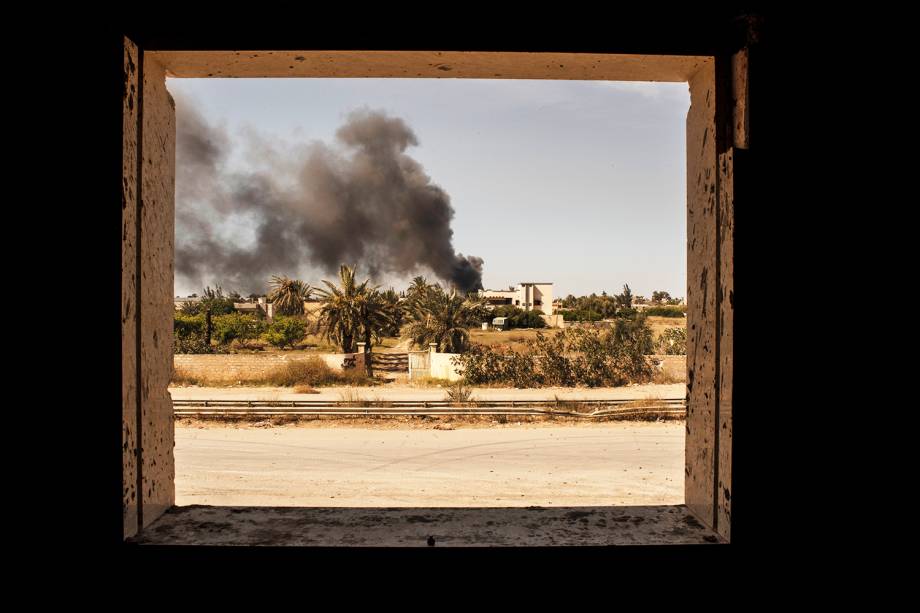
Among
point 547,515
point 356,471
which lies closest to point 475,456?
point 356,471

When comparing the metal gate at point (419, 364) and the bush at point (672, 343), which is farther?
the bush at point (672, 343)

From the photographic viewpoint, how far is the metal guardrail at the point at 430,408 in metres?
16.6

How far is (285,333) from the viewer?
1293 inches

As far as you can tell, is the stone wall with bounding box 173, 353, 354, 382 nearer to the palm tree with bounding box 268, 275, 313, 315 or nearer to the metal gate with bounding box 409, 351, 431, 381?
the metal gate with bounding box 409, 351, 431, 381

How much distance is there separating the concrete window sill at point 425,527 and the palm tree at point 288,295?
3852 cm

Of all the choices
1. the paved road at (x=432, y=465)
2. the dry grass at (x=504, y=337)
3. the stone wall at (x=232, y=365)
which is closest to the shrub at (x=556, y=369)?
the paved road at (x=432, y=465)

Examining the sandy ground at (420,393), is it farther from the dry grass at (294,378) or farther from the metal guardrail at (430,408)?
the metal guardrail at (430,408)

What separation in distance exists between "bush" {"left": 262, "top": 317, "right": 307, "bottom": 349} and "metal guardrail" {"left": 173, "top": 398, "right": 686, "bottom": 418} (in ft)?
50.0

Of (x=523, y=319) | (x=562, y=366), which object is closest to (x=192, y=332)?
(x=562, y=366)

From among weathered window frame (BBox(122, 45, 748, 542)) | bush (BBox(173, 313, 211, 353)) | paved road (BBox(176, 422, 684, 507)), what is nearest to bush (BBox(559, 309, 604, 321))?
bush (BBox(173, 313, 211, 353))

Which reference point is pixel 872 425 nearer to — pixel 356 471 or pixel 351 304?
pixel 356 471

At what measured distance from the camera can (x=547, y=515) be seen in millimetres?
1599

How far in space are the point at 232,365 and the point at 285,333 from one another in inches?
339

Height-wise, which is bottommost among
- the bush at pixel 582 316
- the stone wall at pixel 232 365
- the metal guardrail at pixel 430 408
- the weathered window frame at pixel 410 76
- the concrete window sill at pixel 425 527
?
the metal guardrail at pixel 430 408
